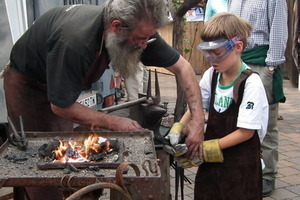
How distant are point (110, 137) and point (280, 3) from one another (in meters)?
2.01

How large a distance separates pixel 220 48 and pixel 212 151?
1.96 ft

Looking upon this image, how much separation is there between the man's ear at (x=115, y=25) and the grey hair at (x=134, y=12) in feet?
0.05

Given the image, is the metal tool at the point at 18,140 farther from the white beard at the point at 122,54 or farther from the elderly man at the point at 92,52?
the white beard at the point at 122,54

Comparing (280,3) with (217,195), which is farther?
(280,3)

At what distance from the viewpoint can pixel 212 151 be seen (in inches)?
101

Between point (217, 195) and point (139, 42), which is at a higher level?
point (139, 42)

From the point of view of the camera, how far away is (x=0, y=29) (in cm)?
371

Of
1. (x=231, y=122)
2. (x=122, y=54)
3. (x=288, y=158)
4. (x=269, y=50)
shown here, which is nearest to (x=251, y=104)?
(x=231, y=122)

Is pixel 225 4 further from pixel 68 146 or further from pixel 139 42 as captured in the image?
pixel 68 146

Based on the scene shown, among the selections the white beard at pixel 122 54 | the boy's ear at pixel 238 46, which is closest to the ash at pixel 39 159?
the white beard at pixel 122 54

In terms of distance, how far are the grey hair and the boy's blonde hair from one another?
1.17 ft

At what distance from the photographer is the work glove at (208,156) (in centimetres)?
256

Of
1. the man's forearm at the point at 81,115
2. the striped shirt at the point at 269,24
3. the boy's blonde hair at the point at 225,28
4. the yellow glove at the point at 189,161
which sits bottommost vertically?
the yellow glove at the point at 189,161

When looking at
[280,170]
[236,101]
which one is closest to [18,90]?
[236,101]
